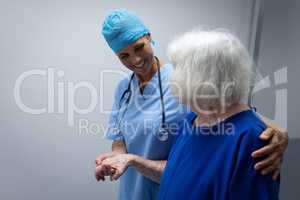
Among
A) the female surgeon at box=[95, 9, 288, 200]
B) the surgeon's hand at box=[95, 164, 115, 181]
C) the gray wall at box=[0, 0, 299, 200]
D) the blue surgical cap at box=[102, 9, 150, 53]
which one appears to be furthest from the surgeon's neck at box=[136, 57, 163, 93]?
the gray wall at box=[0, 0, 299, 200]

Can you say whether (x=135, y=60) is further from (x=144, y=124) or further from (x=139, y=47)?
(x=144, y=124)

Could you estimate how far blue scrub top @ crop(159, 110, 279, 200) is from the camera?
0.88 metres

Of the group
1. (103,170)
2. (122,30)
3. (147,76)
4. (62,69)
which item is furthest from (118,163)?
(62,69)

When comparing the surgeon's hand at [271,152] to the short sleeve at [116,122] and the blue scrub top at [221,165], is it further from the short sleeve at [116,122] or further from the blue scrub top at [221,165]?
the short sleeve at [116,122]

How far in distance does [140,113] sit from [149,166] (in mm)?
205

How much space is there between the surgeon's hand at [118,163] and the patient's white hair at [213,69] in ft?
1.21

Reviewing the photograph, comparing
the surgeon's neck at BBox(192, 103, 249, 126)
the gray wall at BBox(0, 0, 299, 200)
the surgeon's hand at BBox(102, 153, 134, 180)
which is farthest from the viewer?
the gray wall at BBox(0, 0, 299, 200)

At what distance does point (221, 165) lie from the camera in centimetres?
92

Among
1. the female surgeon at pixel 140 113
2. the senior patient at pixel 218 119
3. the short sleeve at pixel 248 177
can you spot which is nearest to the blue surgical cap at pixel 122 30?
the female surgeon at pixel 140 113

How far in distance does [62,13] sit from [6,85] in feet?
1.58

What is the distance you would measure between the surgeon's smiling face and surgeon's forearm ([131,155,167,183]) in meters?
0.33

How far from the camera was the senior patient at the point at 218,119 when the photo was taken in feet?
2.89

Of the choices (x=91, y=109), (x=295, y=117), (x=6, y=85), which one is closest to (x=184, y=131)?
(x=295, y=117)

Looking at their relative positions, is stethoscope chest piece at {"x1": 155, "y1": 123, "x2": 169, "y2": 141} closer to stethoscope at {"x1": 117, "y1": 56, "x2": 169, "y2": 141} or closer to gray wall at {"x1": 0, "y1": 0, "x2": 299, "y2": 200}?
stethoscope at {"x1": 117, "y1": 56, "x2": 169, "y2": 141}
